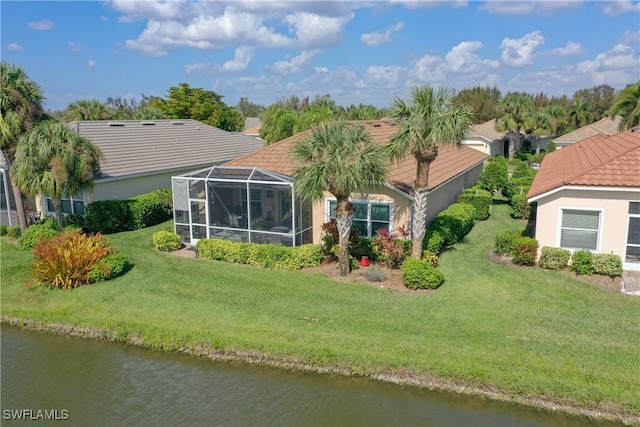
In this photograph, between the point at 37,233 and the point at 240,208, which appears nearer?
the point at 240,208

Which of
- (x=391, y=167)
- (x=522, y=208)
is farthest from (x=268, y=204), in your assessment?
(x=522, y=208)

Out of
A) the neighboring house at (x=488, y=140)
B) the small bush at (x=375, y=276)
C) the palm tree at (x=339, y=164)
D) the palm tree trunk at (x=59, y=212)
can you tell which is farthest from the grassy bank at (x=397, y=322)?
the neighboring house at (x=488, y=140)

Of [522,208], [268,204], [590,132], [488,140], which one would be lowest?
[522,208]

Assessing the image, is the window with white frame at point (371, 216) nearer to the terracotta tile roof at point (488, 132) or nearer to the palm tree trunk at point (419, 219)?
the palm tree trunk at point (419, 219)

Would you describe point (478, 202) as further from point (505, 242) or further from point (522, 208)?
point (505, 242)

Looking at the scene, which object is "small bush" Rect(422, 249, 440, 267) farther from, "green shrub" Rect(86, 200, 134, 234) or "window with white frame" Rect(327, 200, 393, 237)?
"green shrub" Rect(86, 200, 134, 234)

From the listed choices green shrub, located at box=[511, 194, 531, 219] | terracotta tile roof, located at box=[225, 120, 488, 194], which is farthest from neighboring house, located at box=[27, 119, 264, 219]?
green shrub, located at box=[511, 194, 531, 219]
